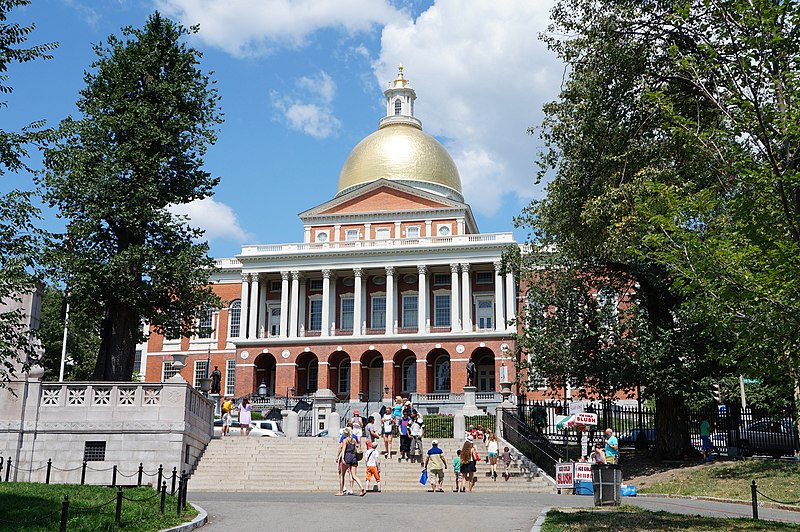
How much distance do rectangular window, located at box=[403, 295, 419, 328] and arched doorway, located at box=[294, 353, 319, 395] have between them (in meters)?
8.15

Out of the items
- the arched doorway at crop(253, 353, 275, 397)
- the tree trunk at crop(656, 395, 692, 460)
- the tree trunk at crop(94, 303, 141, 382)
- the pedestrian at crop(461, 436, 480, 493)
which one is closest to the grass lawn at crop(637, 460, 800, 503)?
the tree trunk at crop(656, 395, 692, 460)

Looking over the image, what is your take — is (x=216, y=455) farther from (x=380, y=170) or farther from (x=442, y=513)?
(x=380, y=170)

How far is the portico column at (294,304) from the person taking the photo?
6769 cm

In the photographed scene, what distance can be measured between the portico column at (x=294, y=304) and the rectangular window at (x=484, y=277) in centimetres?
1489

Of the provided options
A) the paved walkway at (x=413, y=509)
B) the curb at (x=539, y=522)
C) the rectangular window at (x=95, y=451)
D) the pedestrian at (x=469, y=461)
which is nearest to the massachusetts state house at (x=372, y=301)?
the pedestrian at (x=469, y=461)

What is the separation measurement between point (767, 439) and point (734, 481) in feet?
18.5

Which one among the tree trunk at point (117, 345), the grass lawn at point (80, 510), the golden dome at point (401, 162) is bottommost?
the grass lawn at point (80, 510)

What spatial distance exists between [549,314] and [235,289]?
46.8m

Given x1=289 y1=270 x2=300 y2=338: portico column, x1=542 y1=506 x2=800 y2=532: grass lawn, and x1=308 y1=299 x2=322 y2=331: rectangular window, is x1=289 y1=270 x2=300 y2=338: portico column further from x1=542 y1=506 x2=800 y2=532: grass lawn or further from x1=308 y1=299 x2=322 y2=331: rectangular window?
x1=542 y1=506 x2=800 y2=532: grass lawn

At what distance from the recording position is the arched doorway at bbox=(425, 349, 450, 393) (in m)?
66.2

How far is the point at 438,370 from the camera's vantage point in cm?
6738

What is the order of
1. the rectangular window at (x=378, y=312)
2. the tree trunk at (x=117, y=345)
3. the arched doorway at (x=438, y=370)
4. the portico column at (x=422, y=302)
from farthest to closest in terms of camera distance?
the rectangular window at (x=378, y=312)
the arched doorway at (x=438, y=370)
the portico column at (x=422, y=302)
the tree trunk at (x=117, y=345)

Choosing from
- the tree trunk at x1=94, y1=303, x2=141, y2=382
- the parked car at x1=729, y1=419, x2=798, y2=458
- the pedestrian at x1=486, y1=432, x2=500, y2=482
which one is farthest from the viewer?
the parked car at x1=729, y1=419, x2=798, y2=458

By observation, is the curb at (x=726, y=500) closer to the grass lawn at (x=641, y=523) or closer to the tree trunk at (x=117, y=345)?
the grass lawn at (x=641, y=523)
